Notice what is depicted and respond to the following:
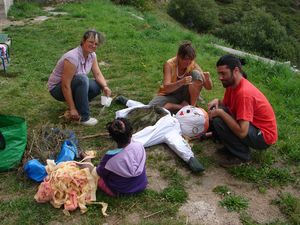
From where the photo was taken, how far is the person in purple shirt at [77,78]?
5.04m

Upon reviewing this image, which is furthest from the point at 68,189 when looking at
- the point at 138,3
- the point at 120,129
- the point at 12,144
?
Answer: the point at 138,3

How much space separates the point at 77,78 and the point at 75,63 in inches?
7.4

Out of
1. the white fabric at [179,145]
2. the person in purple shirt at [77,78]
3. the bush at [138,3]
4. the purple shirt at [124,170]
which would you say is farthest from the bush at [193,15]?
the purple shirt at [124,170]

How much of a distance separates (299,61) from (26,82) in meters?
20.4

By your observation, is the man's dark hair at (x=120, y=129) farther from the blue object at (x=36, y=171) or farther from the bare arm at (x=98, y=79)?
the bare arm at (x=98, y=79)

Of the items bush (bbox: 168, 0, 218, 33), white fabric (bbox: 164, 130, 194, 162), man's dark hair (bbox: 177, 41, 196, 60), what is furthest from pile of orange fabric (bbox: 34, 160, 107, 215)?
bush (bbox: 168, 0, 218, 33)

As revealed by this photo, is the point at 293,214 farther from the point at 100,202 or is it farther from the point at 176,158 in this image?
the point at 100,202

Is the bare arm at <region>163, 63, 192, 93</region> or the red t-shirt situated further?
the bare arm at <region>163, 63, 192, 93</region>

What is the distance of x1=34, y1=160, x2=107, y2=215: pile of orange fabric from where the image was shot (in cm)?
368

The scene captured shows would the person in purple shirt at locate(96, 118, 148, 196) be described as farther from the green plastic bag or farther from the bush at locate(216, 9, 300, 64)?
the bush at locate(216, 9, 300, 64)

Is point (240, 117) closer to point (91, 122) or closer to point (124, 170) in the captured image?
point (124, 170)

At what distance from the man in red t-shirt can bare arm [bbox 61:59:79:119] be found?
1.74 metres

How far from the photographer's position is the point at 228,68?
4133 mm

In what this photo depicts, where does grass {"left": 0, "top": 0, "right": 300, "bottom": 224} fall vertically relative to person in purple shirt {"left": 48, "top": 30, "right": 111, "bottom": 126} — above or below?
below
